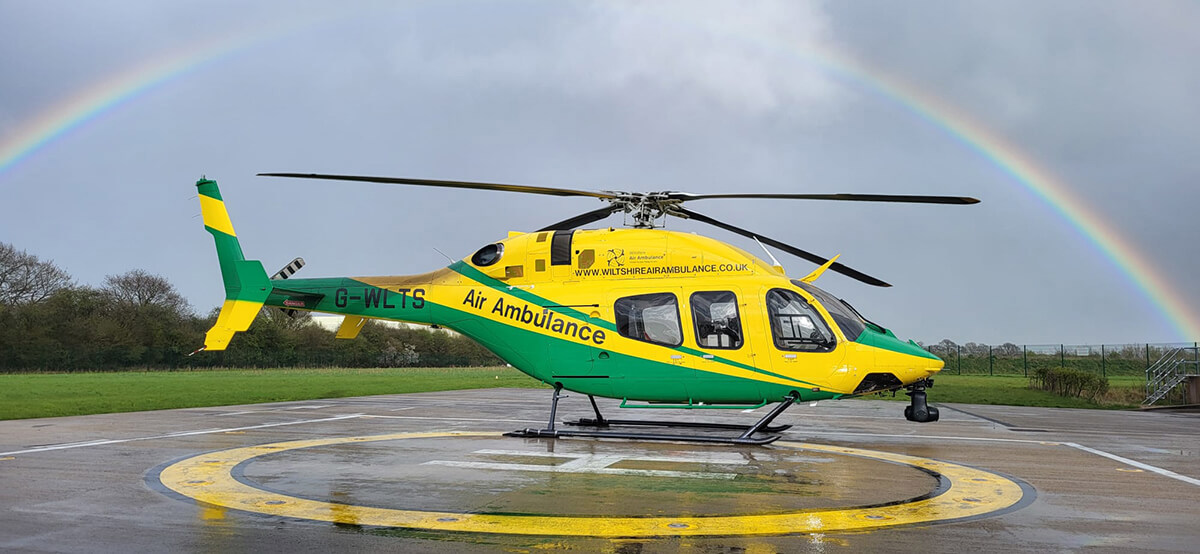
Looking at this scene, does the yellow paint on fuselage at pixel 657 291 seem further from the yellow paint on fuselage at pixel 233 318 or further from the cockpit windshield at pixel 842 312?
the yellow paint on fuselage at pixel 233 318

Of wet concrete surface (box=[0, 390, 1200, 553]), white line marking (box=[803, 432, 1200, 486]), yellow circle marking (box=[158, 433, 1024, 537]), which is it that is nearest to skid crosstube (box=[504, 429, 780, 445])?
wet concrete surface (box=[0, 390, 1200, 553])

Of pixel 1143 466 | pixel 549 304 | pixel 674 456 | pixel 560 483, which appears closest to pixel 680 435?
pixel 674 456

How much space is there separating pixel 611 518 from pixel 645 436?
573 centimetres

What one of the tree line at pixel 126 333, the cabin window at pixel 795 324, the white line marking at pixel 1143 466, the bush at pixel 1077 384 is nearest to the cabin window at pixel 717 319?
the cabin window at pixel 795 324

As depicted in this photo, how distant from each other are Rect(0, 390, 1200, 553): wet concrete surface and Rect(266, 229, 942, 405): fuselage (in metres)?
1.12

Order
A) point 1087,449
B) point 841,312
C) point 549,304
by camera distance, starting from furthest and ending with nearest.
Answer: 1. point 549,304
2. point 841,312
3. point 1087,449

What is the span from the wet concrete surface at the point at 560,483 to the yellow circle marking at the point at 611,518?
15cm

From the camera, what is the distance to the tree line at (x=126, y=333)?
52.8 metres

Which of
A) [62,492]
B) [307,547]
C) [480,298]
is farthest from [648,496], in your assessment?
[480,298]

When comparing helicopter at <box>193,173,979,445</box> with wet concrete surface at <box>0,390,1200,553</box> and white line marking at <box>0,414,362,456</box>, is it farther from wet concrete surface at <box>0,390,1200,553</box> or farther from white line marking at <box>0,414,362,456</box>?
white line marking at <box>0,414,362,456</box>

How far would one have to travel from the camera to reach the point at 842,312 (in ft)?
40.8

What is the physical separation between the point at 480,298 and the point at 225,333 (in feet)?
15.8

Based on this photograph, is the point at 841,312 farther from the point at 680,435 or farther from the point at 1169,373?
the point at 1169,373

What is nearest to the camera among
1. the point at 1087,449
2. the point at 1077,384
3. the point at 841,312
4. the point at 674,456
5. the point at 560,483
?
the point at 560,483
